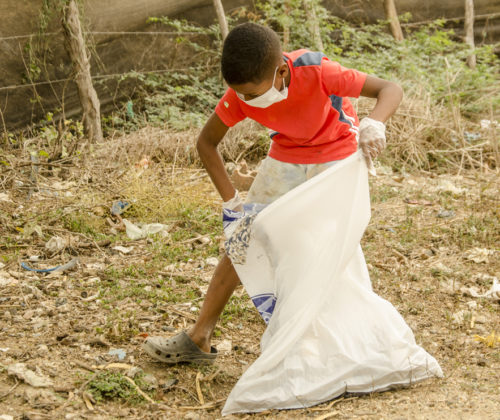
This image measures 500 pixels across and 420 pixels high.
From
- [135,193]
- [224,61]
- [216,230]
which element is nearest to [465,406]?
[224,61]

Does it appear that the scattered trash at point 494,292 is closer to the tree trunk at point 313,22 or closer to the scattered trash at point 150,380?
the scattered trash at point 150,380

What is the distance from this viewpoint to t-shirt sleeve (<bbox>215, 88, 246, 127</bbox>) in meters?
2.06

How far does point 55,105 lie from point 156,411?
13.9ft

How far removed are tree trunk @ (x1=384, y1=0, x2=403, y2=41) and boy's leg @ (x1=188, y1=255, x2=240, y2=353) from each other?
660 centimetres

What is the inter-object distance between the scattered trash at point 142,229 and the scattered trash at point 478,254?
6.28ft

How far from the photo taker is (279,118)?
6.74 feet

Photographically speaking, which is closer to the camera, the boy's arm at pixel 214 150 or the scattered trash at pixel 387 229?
the boy's arm at pixel 214 150

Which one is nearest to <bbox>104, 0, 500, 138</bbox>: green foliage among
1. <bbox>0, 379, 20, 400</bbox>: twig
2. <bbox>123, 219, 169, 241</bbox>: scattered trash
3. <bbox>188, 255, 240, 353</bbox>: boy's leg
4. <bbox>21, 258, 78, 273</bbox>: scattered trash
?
<bbox>123, 219, 169, 241</bbox>: scattered trash

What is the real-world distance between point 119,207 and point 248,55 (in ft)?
7.46

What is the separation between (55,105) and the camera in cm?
544

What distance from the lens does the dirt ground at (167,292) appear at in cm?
193

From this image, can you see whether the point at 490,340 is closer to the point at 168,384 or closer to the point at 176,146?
the point at 168,384

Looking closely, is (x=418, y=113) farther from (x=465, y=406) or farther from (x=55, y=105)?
(x=465, y=406)

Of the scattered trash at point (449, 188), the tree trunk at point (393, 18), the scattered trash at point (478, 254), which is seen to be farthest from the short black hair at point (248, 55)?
the tree trunk at point (393, 18)
